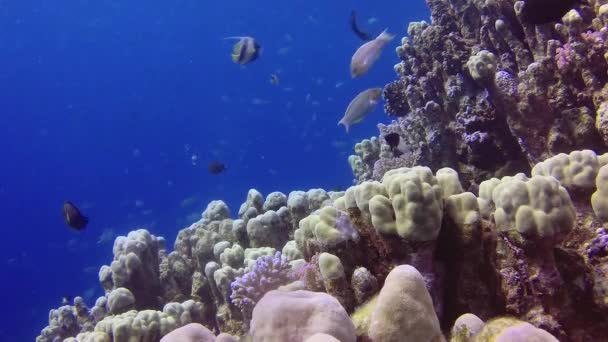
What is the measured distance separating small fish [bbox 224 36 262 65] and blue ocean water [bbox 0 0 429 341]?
3207 centimetres

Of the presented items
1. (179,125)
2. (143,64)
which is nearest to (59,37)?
(143,64)

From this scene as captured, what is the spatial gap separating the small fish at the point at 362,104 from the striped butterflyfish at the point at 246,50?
80.4 inches

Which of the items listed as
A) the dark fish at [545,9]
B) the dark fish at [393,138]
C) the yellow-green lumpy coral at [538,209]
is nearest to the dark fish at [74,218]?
the dark fish at [393,138]

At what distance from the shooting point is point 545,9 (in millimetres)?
4066

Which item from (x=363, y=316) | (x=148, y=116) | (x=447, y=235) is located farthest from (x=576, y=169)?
(x=148, y=116)

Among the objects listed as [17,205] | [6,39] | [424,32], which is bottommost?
Result: [424,32]

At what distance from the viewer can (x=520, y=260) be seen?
2.60 meters

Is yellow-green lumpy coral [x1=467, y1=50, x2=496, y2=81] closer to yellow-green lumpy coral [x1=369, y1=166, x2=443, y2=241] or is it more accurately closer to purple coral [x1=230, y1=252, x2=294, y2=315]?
yellow-green lumpy coral [x1=369, y1=166, x2=443, y2=241]

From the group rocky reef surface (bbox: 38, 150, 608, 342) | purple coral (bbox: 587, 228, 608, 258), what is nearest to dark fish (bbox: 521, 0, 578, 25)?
rocky reef surface (bbox: 38, 150, 608, 342)

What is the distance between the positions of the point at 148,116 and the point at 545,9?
68.0 meters

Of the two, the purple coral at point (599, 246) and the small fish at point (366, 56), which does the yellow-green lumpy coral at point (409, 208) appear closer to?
the purple coral at point (599, 246)

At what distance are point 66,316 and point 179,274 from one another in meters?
2.06

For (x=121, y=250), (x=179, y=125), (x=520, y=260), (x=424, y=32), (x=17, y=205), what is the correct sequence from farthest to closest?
(x=179, y=125), (x=17, y=205), (x=424, y=32), (x=121, y=250), (x=520, y=260)

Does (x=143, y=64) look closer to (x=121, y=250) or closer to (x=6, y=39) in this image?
(x=6, y=39)
